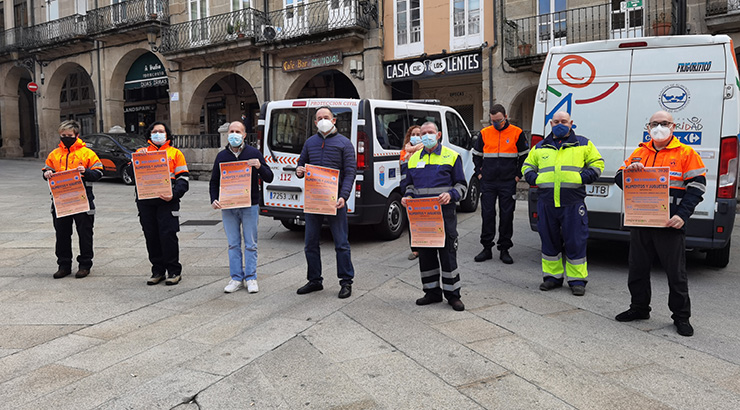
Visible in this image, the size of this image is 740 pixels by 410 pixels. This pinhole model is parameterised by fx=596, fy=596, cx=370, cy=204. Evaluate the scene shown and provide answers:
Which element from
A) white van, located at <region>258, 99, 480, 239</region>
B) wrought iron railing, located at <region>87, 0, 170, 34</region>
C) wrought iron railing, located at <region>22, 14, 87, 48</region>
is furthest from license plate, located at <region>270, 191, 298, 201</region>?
wrought iron railing, located at <region>22, 14, 87, 48</region>

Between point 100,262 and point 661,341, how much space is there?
6.65 m

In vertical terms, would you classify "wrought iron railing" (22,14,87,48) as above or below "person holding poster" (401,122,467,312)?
above

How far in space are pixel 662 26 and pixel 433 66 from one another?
6.53m

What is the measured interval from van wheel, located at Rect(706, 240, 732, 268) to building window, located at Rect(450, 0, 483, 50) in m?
11.8

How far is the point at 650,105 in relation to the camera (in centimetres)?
662

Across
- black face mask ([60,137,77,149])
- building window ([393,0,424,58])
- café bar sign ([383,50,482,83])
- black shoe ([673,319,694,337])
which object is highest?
building window ([393,0,424,58])

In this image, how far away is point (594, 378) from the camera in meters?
3.84

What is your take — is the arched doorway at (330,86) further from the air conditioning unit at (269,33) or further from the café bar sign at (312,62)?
the air conditioning unit at (269,33)

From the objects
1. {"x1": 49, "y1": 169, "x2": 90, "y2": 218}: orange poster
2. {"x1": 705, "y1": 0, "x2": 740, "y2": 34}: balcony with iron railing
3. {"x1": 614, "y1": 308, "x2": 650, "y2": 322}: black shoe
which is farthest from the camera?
{"x1": 705, "y1": 0, "x2": 740, "y2": 34}: balcony with iron railing

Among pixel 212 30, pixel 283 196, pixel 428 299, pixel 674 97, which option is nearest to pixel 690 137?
pixel 674 97

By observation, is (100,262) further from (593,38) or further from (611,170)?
(593,38)

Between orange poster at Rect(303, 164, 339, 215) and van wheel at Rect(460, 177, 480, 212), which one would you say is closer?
orange poster at Rect(303, 164, 339, 215)

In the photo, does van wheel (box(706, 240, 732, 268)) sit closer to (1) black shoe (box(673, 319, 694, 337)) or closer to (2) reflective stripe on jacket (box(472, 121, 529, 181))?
(2) reflective stripe on jacket (box(472, 121, 529, 181))

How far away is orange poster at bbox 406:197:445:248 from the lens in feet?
17.5
